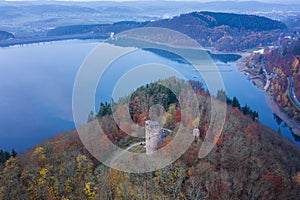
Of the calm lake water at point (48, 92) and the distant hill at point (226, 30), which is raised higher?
the distant hill at point (226, 30)

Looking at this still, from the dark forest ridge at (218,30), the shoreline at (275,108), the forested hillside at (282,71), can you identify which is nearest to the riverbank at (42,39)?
the dark forest ridge at (218,30)

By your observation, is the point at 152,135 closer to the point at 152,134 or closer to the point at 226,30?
the point at 152,134

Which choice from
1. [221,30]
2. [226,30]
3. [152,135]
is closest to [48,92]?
[152,135]

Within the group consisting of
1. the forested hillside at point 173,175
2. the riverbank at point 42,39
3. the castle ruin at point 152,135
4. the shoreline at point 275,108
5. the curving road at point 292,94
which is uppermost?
the castle ruin at point 152,135

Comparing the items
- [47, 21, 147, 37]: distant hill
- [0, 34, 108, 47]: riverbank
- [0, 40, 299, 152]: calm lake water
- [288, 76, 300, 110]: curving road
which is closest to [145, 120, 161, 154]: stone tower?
[0, 40, 299, 152]: calm lake water

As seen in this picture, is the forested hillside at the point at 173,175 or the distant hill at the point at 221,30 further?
the distant hill at the point at 221,30

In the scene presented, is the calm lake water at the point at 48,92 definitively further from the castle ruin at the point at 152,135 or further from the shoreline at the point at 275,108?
the castle ruin at the point at 152,135

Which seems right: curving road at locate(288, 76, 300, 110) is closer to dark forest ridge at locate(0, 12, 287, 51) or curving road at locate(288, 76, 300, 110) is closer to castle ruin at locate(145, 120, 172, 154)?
castle ruin at locate(145, 120, 172, 154)

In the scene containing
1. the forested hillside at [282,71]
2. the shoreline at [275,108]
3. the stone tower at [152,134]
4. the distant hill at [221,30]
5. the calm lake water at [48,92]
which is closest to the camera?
the stone tower at [152,134]
